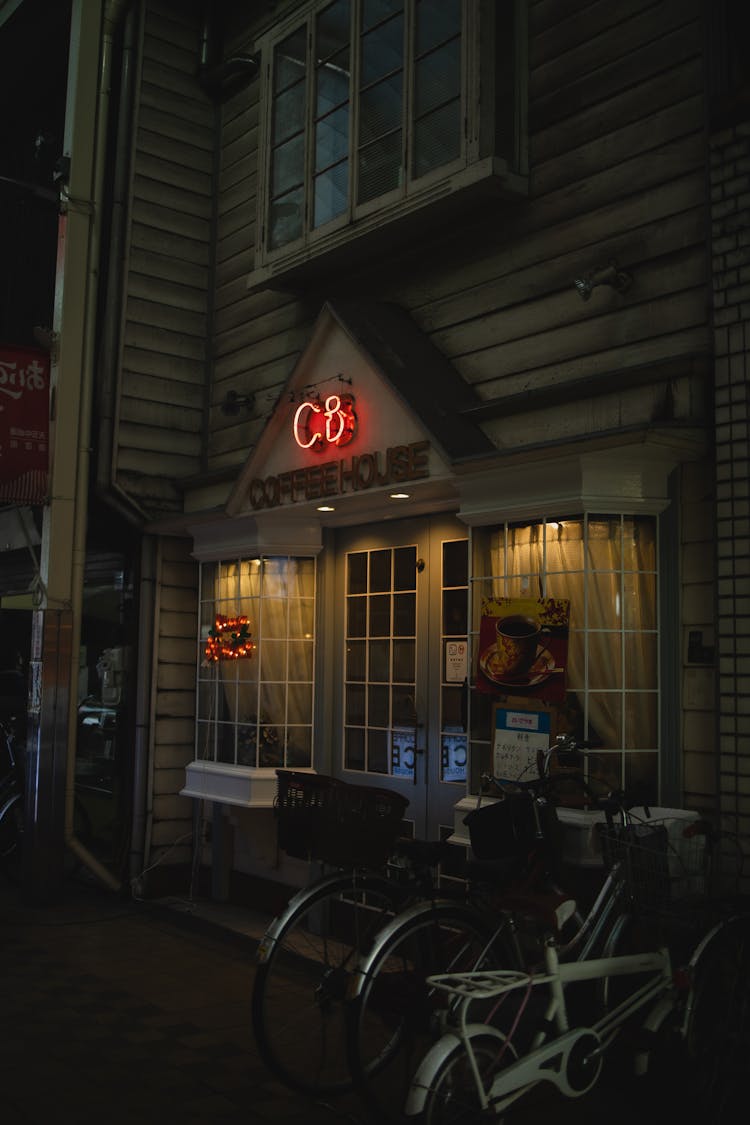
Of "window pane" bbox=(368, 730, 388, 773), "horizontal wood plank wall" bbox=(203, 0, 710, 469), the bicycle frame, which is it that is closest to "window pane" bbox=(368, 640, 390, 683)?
"window pane" bbox=(368, 730, 388, 773)

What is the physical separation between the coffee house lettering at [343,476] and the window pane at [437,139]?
1.97 meters

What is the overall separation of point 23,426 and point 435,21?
176 inches

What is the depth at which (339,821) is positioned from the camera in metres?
4.94

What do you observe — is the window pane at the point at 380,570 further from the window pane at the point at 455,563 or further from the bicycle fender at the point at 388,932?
the bicycle fender at the point at 388,932

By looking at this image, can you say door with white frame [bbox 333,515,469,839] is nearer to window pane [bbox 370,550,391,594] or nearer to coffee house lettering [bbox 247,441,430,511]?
window pane [bbox 370,550,391,594]

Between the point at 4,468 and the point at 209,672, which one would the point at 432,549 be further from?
the point at 4,468

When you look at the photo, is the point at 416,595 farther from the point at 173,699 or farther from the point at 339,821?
the point at 173,699

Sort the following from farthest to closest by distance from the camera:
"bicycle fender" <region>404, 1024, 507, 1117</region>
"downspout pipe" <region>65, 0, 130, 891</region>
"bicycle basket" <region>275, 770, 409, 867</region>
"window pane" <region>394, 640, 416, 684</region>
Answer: "downspout pipe" <region>65, 0, 130, 891</region>
"window pane" <region>394, 640, 416, 684</region>
"bicycle basket" <region>275, 770, 409, 867</region>
"bicycle fender" <region>404, 1024, 507, 1117</region>

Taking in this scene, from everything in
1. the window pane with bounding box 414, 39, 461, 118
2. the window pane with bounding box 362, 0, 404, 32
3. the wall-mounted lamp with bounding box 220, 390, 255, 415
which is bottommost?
the wall-mounted lamp with bounding box 220, 390, 255, 415

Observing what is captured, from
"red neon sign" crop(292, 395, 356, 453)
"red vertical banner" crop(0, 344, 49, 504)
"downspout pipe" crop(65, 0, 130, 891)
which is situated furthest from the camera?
"downspout pipe" crop(65, 0, 130, 891)

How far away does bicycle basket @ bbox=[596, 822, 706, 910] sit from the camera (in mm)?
4633

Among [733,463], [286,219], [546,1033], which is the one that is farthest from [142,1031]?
[286,219]

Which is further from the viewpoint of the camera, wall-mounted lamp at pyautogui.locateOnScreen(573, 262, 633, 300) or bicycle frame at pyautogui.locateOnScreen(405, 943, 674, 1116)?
wall-mounted lamp at pyautogui.locateOnScreen(573, 262, 633, 300)

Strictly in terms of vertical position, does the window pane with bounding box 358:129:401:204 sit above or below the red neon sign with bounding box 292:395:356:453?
above
